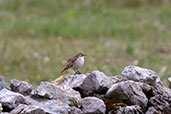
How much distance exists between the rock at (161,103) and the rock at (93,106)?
1.92ft

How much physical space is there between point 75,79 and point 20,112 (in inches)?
44.6

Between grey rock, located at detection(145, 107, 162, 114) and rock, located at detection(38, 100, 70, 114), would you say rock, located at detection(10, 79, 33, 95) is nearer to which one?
rock, located at detection(38, 100, 70, 114)

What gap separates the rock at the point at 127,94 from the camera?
5197 millimetres

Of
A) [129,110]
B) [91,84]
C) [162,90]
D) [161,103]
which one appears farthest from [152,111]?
[91,84]

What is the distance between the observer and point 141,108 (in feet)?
17.2

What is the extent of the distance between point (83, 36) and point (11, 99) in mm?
8239

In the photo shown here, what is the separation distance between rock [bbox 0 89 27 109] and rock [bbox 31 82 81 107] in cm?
18

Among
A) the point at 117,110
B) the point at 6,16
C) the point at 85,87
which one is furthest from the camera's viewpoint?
the point at 6,16

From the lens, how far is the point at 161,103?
5242 millimetres

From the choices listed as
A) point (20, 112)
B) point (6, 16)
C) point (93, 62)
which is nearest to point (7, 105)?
point (20, 112)

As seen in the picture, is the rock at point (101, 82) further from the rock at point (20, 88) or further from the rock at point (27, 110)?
the rock at point (27, 110)

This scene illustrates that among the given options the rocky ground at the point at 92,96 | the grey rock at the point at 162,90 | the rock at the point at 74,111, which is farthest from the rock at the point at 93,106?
the grey rock at the point at 162,90

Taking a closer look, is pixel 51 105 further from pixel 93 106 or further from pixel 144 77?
pixel 144 77

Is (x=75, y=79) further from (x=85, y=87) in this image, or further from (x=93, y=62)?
(x=93, y=62)
